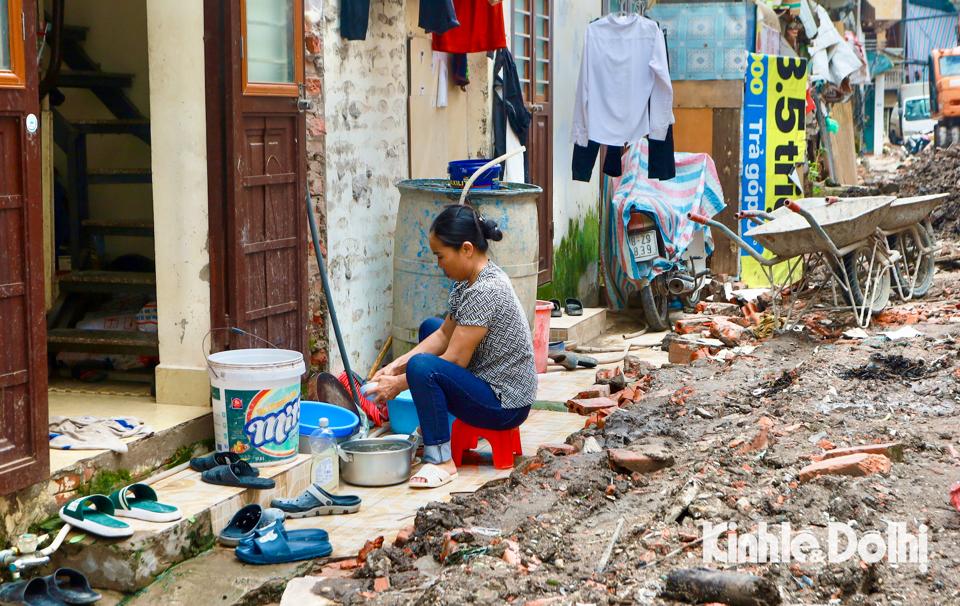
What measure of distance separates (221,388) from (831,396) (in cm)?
362

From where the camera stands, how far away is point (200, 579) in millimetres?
4750

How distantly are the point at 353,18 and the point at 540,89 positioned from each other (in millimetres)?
3967

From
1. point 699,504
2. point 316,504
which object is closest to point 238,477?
point 316,504

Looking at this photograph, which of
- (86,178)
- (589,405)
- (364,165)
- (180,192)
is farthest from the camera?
(589,405)

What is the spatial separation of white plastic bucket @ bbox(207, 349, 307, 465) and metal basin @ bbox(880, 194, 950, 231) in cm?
626

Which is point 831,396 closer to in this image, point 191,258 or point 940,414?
point 940,414

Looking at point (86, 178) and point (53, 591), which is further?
point (86, 178)

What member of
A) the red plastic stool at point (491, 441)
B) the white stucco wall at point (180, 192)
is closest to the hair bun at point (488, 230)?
the red plastic stool at point (491, 441)

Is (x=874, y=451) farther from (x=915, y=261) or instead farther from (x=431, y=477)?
(x=915, y=261)

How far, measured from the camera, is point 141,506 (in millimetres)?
4949

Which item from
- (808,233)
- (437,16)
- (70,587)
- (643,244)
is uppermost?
(437,16)

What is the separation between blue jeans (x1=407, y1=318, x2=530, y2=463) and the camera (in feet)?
20.1

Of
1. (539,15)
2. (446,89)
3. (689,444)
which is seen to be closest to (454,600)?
(689,444)

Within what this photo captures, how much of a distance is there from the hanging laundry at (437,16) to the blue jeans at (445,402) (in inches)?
99.6
